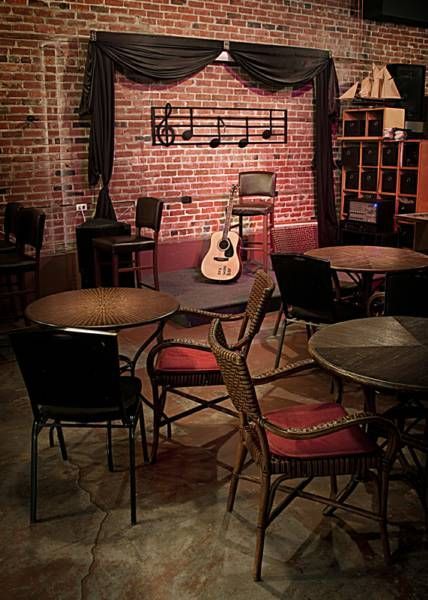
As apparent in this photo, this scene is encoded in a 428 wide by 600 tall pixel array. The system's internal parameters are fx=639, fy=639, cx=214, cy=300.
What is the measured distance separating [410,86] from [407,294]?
5.17 metres

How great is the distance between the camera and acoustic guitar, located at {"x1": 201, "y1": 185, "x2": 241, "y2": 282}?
5.89 m

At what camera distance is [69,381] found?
2.41 meters

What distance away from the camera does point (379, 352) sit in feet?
7.94

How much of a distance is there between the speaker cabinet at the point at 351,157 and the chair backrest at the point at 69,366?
578 cm

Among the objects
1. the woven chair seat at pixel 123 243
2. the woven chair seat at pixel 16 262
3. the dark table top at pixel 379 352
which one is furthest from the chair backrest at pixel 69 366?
the woven chair seat at pixel 123 243

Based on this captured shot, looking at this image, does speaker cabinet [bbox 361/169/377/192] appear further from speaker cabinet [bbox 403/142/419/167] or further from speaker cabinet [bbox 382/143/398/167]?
speaker cabinet [bbox 403/142/419/167]

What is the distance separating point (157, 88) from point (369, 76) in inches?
102

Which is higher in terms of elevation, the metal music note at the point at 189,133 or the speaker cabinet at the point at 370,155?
the metal music note at the point at 189,133

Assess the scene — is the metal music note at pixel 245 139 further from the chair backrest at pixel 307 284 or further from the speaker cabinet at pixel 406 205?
the chair backrest at pixel 307 284

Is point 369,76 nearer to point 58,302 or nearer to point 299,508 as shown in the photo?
point 58,302

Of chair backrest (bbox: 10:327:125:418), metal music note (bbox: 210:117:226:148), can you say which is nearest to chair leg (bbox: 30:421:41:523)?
chair backrest (bbox: 10:327:125:418)

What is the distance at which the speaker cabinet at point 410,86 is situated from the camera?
7.61m

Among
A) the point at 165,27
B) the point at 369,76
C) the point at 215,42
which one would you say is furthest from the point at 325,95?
the point at 165,27

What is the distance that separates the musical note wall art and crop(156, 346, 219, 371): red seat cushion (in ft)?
11.9
